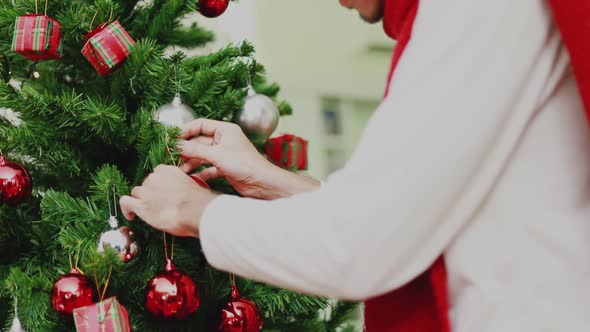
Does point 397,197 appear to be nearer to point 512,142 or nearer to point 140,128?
point 512,142

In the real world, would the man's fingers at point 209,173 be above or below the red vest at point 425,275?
below

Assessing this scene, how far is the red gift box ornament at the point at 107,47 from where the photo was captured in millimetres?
925

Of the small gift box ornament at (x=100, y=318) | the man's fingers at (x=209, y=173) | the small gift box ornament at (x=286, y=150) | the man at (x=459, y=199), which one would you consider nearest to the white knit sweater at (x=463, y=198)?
the man at (x=459, y=199)

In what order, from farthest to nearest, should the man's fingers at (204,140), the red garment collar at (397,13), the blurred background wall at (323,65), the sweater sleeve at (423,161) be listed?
1. the blurred background wall at (323,65)
2. the man's fingers at (204,140)
3. the red garment collar at (397,13)
4. the sweater sleeve at (423,161)

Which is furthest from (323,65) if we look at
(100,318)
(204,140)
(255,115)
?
(100,318)

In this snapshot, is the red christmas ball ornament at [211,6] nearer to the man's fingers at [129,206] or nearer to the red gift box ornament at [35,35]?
the red gift box ornament at [35,35]

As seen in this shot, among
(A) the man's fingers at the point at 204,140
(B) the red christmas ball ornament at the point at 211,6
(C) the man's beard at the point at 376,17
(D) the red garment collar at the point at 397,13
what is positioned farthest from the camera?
(B) the red christmas ball ornament at the point at 211,6

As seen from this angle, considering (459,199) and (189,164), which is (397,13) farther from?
(189,164)

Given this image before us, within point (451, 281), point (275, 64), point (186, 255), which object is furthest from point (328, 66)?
point (451, 281)

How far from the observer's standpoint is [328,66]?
399cm

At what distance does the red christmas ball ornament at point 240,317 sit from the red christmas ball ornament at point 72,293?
197 millimetres

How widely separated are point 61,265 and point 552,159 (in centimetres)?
66

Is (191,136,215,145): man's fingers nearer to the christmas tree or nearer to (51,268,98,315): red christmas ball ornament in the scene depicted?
the christmas tree

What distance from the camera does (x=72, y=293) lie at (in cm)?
82
